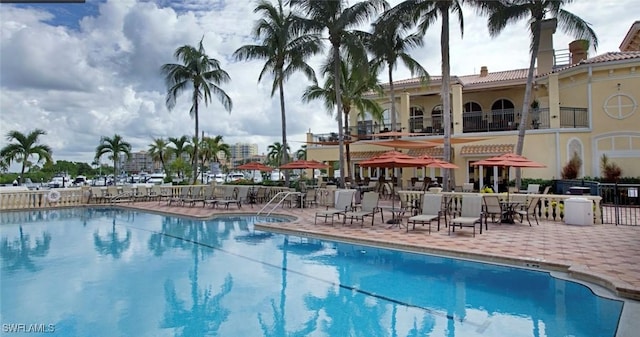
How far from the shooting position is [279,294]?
26.7ft

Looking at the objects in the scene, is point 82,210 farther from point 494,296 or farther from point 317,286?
point 494,296

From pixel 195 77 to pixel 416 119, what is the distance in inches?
661

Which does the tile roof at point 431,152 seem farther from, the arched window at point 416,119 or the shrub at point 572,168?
the shrub at point 572,168

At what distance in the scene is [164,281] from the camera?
30.0ft

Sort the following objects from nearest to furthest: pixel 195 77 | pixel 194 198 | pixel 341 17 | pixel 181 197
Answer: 1. pixel 341 17
2. pixel 194 198
3. pixel 181 197
4. pixel 195 77

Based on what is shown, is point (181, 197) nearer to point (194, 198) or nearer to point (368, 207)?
point (194, 198)

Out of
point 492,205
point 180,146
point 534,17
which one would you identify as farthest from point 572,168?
point 180,146

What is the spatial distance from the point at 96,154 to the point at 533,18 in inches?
1452

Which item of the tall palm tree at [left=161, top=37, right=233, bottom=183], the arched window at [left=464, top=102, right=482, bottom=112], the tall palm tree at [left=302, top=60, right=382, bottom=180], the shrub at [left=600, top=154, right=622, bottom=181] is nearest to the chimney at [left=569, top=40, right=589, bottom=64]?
the arched window at [left=464, top=102, right=482, bottom=112]

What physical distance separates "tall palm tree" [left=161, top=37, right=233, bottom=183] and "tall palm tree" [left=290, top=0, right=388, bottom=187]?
11.7 metres

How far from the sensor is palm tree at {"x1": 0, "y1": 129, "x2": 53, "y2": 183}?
110 ft

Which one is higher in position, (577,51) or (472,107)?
(577,51)

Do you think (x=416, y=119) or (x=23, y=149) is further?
(x=23, y=149)

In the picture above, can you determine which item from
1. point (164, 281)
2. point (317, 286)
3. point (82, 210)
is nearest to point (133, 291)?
point (164, 281)
